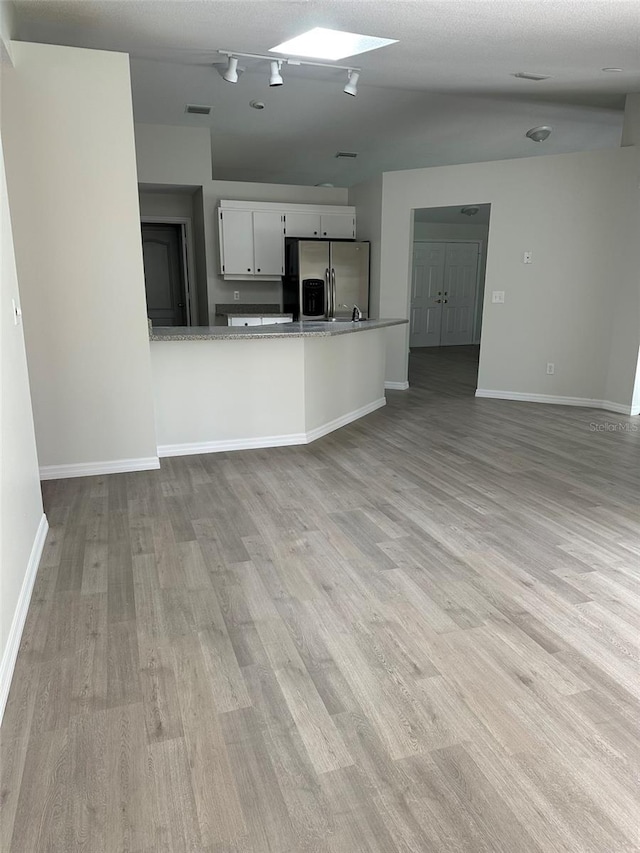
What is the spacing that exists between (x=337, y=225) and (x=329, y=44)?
3.38 m

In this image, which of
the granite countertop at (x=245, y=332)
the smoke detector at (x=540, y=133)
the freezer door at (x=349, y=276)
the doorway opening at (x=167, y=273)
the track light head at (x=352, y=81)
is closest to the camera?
the granite countertop at (x=245, y=332)

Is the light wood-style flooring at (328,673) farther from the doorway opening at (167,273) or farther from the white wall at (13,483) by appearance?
the doorway opening at (167,273)

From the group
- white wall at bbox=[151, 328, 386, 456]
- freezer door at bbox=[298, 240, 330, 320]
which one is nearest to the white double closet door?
freezer door at bbox=[298, 240, 330, 320]

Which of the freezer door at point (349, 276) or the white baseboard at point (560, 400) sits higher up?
the freezer door at point (349, 276)

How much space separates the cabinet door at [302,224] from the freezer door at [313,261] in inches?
15.5

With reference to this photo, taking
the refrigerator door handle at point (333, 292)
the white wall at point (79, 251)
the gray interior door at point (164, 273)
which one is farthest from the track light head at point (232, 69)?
the gray interior door at point (164, 273)

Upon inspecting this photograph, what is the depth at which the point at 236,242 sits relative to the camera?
23.3ft

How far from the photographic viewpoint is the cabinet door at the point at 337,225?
7379 mm

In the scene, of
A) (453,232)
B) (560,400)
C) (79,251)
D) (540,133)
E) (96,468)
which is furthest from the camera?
(453,232)

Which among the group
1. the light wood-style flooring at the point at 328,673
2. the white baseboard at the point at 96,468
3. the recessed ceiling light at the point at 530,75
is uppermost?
the recessed ceiling light at the point at 530,75

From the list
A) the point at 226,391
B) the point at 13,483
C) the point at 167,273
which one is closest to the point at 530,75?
the point at 226,391

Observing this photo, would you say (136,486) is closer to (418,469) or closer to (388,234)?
(418,469)

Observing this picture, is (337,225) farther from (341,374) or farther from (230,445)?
(230,445)

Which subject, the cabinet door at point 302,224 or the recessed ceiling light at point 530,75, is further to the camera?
the cabinet door at point 302,224
